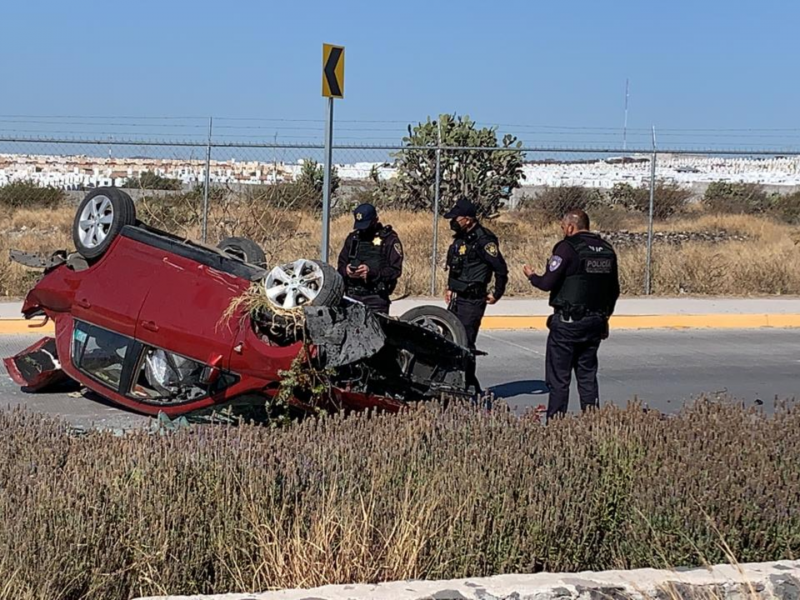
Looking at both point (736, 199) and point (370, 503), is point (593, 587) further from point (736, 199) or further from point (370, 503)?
point (736, 199)

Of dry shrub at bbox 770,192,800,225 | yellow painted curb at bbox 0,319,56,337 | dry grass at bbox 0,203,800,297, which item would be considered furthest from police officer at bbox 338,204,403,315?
dry shrub at bbox 770,192,800,225

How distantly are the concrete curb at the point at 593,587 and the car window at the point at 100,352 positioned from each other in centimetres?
368

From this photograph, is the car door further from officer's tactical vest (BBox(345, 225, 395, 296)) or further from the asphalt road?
officer's tactical vest (BBox(345, 225, 395, 296))

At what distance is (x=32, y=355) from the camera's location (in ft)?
27.2

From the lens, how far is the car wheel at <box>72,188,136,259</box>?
737cm

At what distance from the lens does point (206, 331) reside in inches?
258

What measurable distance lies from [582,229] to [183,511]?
462 centimetres

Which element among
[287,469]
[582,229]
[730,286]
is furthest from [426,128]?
[287,469]

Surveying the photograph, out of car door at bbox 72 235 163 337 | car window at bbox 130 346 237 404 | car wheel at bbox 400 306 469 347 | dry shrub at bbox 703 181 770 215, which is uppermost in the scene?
dry shrub at bbox 703 181 770 215

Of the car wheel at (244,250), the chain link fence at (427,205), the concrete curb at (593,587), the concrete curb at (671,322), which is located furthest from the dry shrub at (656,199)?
the concrete curb at (593,587)

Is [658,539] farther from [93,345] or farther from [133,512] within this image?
[93,345]

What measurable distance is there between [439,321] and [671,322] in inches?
284

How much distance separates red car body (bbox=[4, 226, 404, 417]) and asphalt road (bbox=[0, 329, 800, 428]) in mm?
930

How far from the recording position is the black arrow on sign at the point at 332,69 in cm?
1095
